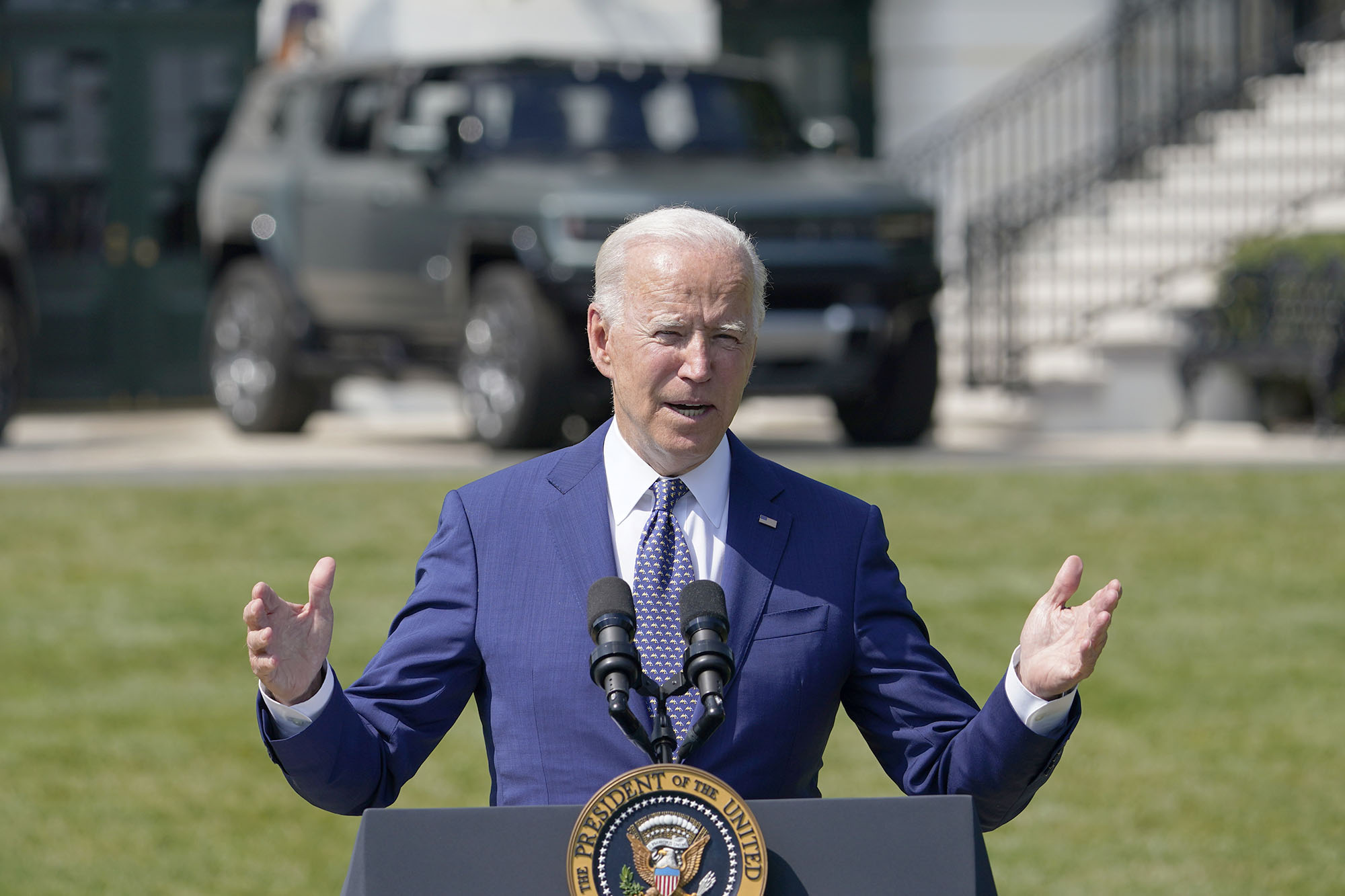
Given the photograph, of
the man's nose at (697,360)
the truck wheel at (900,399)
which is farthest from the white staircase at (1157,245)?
the man's nose at (697,360)

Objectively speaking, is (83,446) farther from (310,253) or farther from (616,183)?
(616,183)

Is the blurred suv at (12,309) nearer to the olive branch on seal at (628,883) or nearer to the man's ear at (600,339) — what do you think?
the man's ear at (600,339)

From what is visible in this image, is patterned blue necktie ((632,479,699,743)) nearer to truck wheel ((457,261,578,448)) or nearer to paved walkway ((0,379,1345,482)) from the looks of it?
paved walkway ((0,379,1345,482))

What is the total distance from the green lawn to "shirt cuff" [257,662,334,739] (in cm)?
360

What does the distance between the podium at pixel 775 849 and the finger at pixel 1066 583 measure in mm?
399

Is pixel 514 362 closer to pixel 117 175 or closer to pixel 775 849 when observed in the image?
pixel 117 175

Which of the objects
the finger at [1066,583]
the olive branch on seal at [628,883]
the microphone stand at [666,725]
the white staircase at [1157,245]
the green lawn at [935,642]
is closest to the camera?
the olive branch on seal at [628,883]

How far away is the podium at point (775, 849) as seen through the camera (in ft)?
Answer: 8.91

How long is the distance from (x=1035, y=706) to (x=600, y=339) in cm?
83

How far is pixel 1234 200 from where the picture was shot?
18.5 m

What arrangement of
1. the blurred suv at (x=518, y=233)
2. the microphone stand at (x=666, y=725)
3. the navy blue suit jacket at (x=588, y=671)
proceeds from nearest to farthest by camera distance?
1. the microphone stand at (x=666, y=725)
2. the navy blue suit jacket at (x=588, y=671)
3. the blurred suv at (x=518, y=233)

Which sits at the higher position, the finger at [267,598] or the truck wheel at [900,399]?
the finger at [267,598]

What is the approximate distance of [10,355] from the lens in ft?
44.6

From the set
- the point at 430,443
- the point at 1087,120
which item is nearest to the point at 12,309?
the point at 430,443
